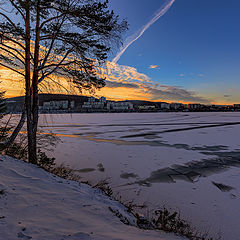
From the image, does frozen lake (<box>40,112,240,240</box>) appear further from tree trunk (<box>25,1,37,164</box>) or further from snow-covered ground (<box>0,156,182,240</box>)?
snow-covered ground (<box>0,156,182,240</box>)

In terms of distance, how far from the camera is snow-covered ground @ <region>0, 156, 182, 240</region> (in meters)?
2.50

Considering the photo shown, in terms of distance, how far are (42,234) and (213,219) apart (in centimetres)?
471

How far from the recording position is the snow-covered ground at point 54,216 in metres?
2.50

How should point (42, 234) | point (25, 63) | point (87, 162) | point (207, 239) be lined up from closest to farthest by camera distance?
point (42, 234), point (207, 239), point (25, 63), point (87, 162)

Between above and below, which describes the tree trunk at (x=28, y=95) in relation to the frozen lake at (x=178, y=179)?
above

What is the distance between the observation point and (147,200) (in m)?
5.49

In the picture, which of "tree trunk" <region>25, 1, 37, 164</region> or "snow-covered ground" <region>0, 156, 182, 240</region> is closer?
"snow-covered ground" <region>0, 156, 182, 240</region>

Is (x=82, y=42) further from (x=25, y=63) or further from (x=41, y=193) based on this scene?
(x=41, y=193)

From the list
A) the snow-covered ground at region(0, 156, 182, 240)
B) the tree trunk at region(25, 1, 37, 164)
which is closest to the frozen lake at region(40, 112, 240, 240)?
the tree trunk at region(25, 1, 37, 164)

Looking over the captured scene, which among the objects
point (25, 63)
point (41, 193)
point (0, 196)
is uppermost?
point (25, 63)

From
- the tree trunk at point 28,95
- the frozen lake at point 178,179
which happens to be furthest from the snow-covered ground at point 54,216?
the tree trunk at point 28,95

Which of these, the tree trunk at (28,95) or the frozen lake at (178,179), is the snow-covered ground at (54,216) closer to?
the frozen lake at (178,179)

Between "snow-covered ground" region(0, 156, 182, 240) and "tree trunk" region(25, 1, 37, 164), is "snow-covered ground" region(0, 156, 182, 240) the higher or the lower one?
the lower one

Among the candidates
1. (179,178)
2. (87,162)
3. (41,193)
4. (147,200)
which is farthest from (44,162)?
(179,178)
